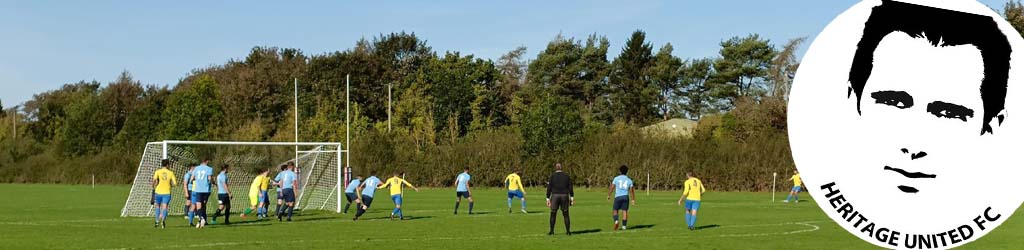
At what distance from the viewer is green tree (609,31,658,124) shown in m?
104

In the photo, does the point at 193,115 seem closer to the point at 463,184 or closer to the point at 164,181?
the point at 463,184

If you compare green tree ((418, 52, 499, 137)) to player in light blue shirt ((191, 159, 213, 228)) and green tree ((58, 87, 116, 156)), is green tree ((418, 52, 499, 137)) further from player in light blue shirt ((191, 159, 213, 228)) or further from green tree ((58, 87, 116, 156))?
player in light blue shirt ((191, 159, 213, 228))

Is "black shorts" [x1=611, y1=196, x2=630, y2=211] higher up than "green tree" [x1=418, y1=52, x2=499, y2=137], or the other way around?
"green tree" [x1=418, y1=52, x2=499, y2=137]

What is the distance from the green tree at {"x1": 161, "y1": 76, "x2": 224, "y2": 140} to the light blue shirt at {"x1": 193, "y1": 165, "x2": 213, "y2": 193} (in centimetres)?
5713

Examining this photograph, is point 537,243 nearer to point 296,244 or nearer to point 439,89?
point 296,244

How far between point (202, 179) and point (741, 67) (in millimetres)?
75766

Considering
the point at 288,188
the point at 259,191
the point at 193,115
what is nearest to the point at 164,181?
the point at 288,188

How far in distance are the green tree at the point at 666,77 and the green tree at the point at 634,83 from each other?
0.81 meters

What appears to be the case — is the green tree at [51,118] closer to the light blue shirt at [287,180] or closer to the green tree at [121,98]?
the green tree at [121,98]

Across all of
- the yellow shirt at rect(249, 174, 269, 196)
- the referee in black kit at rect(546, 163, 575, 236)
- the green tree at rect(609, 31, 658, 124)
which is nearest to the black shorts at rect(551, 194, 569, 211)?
the referee in black kit at rect(546, 163, 575, 236)

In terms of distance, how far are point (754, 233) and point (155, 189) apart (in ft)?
47.4

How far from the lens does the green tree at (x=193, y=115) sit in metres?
85.2

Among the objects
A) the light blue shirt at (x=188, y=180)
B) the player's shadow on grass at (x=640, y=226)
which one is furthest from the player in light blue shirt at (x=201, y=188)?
the player's shadow on grass at (x=640, y=226)

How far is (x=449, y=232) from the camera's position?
26094 millimetres
